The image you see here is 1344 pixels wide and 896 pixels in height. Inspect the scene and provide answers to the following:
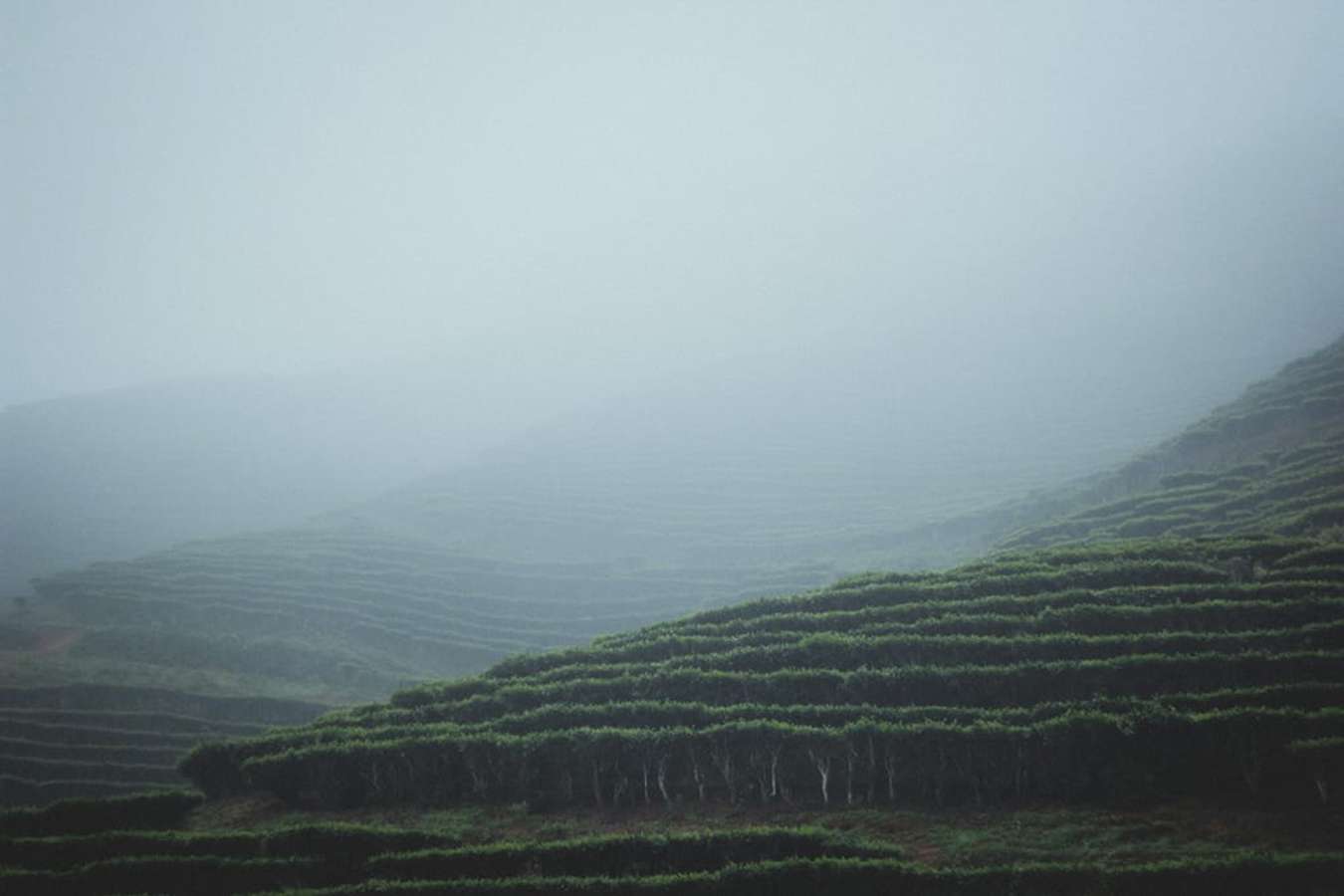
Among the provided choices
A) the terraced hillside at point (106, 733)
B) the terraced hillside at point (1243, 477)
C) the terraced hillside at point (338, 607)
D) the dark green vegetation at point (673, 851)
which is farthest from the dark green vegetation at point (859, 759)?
the terraced hillside at point (338, 607)

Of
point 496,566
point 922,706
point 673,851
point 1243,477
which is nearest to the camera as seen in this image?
point 673,851

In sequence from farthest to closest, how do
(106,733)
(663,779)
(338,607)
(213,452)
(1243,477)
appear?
(213,452)
(338,607)
(1243,477)
(106,733)
(663,779)

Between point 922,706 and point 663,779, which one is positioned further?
point 922,706

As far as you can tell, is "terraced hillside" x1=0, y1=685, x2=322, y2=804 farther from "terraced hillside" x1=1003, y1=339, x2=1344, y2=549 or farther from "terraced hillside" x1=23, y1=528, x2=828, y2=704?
"terraced hillside" x1=1003, y1=339, x2=1344, y2=549

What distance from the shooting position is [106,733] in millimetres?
42688

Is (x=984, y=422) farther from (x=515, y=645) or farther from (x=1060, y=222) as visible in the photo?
(x=1060, y=222)

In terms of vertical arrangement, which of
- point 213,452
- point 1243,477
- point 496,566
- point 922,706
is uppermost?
point 213,452

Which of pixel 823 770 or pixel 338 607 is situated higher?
pixel 338 607

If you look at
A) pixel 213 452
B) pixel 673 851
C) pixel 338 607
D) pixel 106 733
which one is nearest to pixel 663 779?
pixel 673 851

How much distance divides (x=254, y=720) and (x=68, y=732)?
32.2 ft

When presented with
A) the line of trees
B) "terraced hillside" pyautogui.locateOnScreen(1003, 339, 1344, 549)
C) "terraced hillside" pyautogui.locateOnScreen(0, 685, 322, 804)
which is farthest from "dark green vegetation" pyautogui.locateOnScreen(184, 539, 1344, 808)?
"terraced hillside" pyautogui.locateOnScreen(0, 685, 322, 804)

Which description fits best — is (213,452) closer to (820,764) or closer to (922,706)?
(820,764)

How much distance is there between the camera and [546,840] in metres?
21.6

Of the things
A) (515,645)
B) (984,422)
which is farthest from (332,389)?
(984,422)
